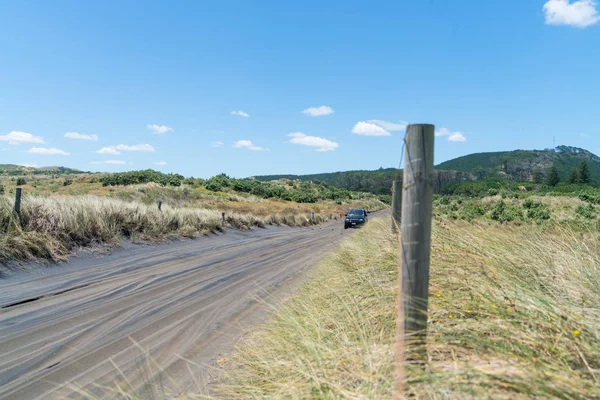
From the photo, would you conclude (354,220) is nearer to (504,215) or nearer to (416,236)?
(504,215)

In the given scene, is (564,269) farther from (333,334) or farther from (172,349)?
(172,349)

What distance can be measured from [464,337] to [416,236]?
82 cm

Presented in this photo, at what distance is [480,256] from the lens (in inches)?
191

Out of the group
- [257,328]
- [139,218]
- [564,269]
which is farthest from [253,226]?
[564,269]

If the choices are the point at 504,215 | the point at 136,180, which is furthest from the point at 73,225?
the point at 136,180

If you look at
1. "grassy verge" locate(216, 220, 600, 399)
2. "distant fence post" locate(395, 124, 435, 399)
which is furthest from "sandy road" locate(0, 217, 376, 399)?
"distant fence post" locate(395, 124, 435, 399)

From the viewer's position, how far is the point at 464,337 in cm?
279

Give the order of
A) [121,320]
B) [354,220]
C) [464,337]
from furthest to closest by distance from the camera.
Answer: [354,220], [121,320], [464,337]

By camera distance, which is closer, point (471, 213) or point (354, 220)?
point (471, 213)

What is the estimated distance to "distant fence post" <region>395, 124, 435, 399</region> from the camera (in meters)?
2.80

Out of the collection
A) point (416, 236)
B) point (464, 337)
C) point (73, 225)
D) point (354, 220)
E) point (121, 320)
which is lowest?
point (354, 220)

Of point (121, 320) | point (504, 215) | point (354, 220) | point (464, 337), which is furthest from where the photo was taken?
point (354, 220)

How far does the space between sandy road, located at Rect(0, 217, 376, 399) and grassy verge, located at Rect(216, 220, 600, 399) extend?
39.4 inches

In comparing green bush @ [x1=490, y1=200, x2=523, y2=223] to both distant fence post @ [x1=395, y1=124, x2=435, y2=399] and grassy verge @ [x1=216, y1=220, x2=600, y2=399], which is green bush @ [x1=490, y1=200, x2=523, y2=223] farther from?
distant fence post @ [x1=395, y1=124, x2=435, y2=399]
